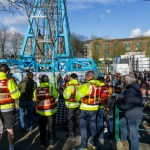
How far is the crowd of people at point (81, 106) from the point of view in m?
6.58

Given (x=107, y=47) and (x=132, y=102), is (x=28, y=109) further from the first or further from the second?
(x=107, y=47)

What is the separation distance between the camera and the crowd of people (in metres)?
6.58

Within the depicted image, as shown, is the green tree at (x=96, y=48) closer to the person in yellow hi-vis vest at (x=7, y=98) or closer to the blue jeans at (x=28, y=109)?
the blue jeans at (x=28, y=109)

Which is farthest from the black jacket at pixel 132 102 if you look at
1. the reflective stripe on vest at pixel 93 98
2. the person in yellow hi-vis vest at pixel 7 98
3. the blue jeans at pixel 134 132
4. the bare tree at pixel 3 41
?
the bare tree at pixel 3 41

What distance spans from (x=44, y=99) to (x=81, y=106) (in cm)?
92

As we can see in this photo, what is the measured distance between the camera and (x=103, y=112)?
8.38 m

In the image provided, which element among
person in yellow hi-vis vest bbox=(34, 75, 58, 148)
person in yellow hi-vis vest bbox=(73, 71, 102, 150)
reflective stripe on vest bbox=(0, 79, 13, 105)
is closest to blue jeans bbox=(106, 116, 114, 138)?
person in yellow hi-vis vest bbox=(73, 71, 102, 150)

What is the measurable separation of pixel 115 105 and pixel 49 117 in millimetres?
1538

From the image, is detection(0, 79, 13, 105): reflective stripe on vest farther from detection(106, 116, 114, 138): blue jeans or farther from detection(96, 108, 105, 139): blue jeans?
detection(106, 116, 114, 138): blue jeans

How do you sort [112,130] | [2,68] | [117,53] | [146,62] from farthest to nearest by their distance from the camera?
[117,53] → [146,62] → [112,130] → [2,68]

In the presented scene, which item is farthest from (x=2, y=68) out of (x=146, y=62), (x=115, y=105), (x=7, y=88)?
(x=146, y=62)

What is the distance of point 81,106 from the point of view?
729cm

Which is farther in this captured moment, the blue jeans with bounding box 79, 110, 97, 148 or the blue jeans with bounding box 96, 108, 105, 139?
the blue jeans with bounding box 96, 108, 105, 139

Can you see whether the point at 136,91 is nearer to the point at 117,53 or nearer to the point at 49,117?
the point at 49,117
